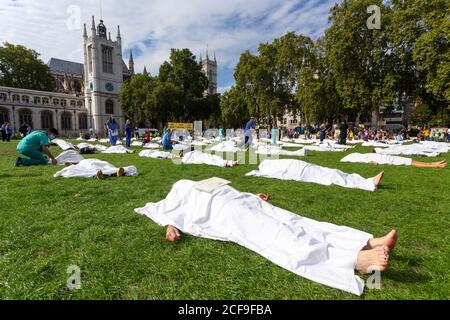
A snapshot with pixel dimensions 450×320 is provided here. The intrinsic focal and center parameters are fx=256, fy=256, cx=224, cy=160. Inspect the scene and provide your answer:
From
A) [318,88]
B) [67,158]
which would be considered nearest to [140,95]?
[318,88]

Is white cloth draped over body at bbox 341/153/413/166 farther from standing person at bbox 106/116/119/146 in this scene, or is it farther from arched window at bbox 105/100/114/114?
arched window at bbox 105/100/114/114

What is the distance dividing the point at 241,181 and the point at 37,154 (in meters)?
7.27

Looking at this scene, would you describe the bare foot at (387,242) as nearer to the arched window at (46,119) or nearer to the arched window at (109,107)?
the arched window at (46,119)

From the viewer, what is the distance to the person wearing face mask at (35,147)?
8469 mm

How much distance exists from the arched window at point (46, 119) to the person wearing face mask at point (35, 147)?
58870 millimetres

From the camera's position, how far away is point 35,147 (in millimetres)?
8773

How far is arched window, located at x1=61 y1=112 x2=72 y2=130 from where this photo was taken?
200 ft

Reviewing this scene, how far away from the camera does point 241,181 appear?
6.55 m

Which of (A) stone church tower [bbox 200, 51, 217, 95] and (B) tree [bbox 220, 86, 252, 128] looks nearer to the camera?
(B) tree [bbox 220, 86, 252, 128]

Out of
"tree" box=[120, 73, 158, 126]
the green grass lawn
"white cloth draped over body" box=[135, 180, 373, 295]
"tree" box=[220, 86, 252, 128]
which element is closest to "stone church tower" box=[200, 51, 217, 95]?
"tree" box=[120, 73, 158, 126]

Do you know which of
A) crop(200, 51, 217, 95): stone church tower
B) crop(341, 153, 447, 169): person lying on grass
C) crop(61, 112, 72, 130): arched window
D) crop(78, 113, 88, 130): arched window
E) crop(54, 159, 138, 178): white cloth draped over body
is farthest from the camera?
crop(200, 51, 217, 95): stone church tower

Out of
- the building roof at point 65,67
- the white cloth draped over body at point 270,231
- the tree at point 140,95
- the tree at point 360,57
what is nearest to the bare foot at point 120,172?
the white cloth draped over body at point 270,231

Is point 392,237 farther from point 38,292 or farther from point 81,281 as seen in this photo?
point 38,292

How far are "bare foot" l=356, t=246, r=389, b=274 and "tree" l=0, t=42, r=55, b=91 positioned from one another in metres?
74.6
